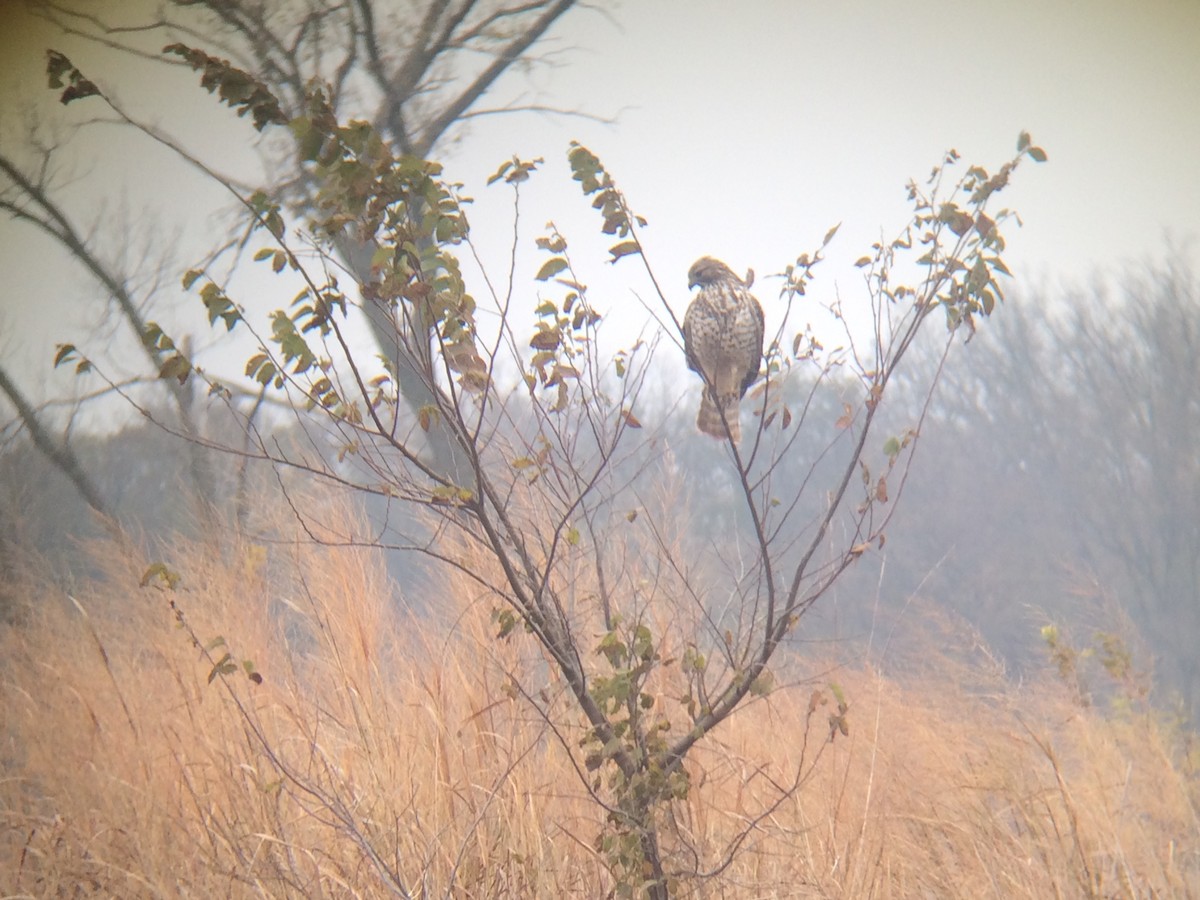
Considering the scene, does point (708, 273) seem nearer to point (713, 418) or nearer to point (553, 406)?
point (713, 418)

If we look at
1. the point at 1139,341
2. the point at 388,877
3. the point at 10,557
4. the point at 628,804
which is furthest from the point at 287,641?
the point at 1139,341

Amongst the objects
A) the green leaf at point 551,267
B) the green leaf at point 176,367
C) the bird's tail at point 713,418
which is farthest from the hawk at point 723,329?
the green leaf at point 176,367

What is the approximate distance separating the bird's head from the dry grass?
0.91m

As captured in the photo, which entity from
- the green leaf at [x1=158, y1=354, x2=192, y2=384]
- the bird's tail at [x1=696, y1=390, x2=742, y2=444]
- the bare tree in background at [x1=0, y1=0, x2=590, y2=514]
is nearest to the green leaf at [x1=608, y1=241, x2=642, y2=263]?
the green leaf at [x1=158, y1=354, x2=192, y2=384]

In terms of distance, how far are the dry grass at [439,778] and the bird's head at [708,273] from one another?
911 mm

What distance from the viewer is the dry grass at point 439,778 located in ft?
4.82

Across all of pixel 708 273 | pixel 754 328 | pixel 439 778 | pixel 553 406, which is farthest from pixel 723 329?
pixel 439 778

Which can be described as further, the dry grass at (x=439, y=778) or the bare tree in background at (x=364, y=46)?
the bare tree in background at (x=364, y=46)

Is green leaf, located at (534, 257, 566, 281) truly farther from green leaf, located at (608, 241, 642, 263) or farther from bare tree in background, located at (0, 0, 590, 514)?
bare tree in background, located at (0, 0, 590, 514)

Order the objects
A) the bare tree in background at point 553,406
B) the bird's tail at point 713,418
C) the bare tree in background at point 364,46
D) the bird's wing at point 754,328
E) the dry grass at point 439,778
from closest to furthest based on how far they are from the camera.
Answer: the bare tree in background at point 553,406 → the dry grass at point 439,778 → the bird's tail at point 713,418 → the bird's wing at point 754,328 → the bare tree in background at point 364,46

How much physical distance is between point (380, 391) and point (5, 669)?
237 cm

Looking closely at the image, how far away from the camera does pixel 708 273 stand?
193cm

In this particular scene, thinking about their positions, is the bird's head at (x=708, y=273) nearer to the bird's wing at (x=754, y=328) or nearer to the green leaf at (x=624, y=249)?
the bird's wing at (x=754, y=328)

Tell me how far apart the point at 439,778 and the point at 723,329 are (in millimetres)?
1106
